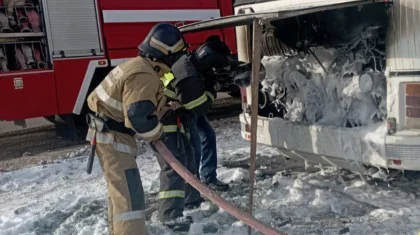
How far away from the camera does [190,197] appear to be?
4.84 m

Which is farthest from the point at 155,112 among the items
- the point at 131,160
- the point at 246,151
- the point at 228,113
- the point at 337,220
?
the point at 228,113

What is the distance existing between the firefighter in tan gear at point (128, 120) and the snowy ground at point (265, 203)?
1.84ft

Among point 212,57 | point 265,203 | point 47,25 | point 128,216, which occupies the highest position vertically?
point 47,25

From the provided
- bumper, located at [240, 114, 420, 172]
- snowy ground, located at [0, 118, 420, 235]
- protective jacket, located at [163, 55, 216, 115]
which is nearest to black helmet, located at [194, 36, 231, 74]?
protective jacket, located at [163, 55, 216, 115]

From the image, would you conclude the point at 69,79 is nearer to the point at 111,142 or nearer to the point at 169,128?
the point at 169,128

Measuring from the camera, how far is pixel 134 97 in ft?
11.9

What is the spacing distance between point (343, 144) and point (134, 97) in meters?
1.81

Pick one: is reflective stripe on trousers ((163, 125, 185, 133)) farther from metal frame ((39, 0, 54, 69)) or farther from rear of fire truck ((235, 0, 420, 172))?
metal frame ((39, 0, 54, 69))

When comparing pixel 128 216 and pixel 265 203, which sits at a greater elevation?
pixel 128 216

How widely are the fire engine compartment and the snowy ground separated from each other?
7.12ft

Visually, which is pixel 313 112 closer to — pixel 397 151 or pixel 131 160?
pixel 397 151

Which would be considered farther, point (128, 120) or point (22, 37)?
point (22, 37)

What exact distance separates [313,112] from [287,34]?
785mm

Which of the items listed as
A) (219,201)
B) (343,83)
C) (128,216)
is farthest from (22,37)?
(219,201)
